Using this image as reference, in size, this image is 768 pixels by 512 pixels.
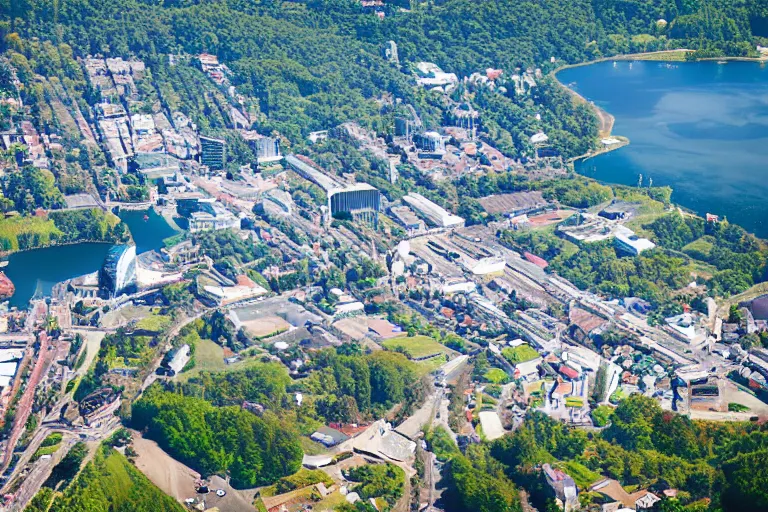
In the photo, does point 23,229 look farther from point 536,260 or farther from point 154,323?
point 536,260

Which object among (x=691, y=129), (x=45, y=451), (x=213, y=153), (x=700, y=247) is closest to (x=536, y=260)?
(x=700, y=247)

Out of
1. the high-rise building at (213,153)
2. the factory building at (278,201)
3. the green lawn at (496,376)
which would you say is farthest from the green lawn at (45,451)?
the high-rise building at (213,153)

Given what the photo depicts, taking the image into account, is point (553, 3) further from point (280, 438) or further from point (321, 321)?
point (280, 438)

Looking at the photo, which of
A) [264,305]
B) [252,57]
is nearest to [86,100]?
[252,57]

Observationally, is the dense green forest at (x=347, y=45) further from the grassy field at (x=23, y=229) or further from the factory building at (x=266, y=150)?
the grassy field at (x=23, y=229)

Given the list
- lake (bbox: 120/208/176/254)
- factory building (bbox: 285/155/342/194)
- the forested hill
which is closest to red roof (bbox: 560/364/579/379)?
factory building (bbox: 285/155/342/194)

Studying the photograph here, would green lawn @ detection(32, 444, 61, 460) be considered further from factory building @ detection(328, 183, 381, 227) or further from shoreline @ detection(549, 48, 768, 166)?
shoreline @ detection(549, 48, 768, 166)
